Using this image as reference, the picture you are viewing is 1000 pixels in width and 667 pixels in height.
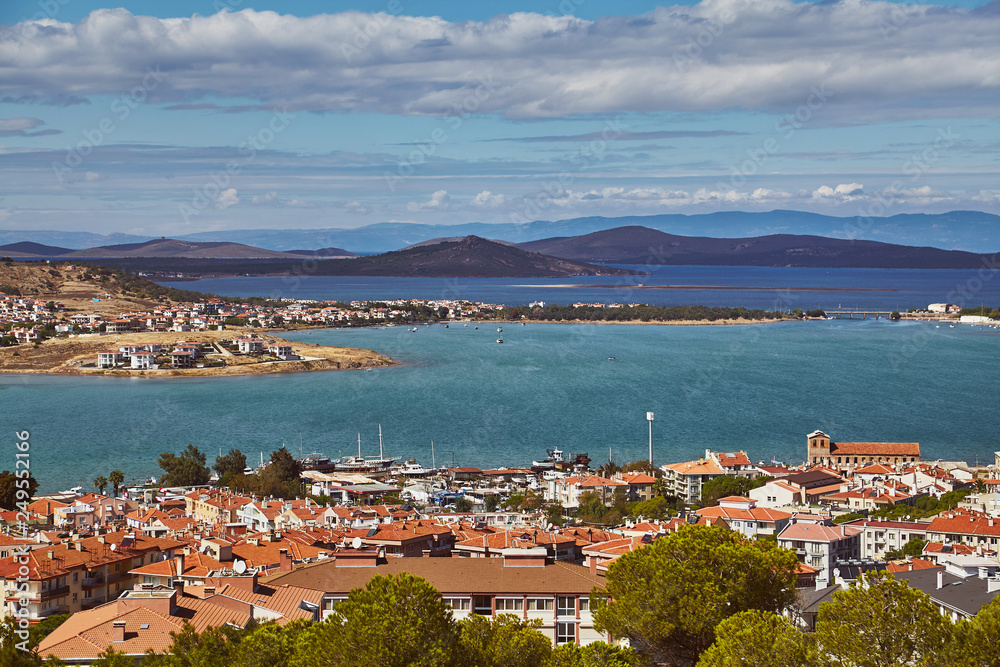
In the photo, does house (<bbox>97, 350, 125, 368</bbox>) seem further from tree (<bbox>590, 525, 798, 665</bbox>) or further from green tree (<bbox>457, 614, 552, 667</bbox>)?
green tree (<bbox>457, 614, 552, 667</bbox>)

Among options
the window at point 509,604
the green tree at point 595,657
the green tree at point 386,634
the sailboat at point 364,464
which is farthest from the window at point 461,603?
the sailboat at point 364,464

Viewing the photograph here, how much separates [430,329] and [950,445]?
121ft

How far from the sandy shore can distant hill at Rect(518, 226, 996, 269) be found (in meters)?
118

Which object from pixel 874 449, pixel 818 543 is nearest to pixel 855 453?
pixel 874 449

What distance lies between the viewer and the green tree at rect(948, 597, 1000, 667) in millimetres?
5164

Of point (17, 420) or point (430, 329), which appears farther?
point (430, 329)

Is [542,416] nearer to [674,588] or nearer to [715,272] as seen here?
[674,588]

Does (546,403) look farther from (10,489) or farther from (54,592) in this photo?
(54,592)

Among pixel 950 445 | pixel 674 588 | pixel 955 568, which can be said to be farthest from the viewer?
pixel 950 445

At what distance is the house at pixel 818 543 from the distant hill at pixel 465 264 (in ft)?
375

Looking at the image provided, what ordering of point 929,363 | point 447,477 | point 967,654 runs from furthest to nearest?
point 929,363
point 447,477
point 967,654

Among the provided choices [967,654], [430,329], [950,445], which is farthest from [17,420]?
[430,329]

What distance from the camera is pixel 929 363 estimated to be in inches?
1543

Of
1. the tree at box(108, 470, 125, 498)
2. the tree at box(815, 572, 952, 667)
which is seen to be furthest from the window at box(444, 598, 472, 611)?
the tree at box(108, 470, 125, 498)
